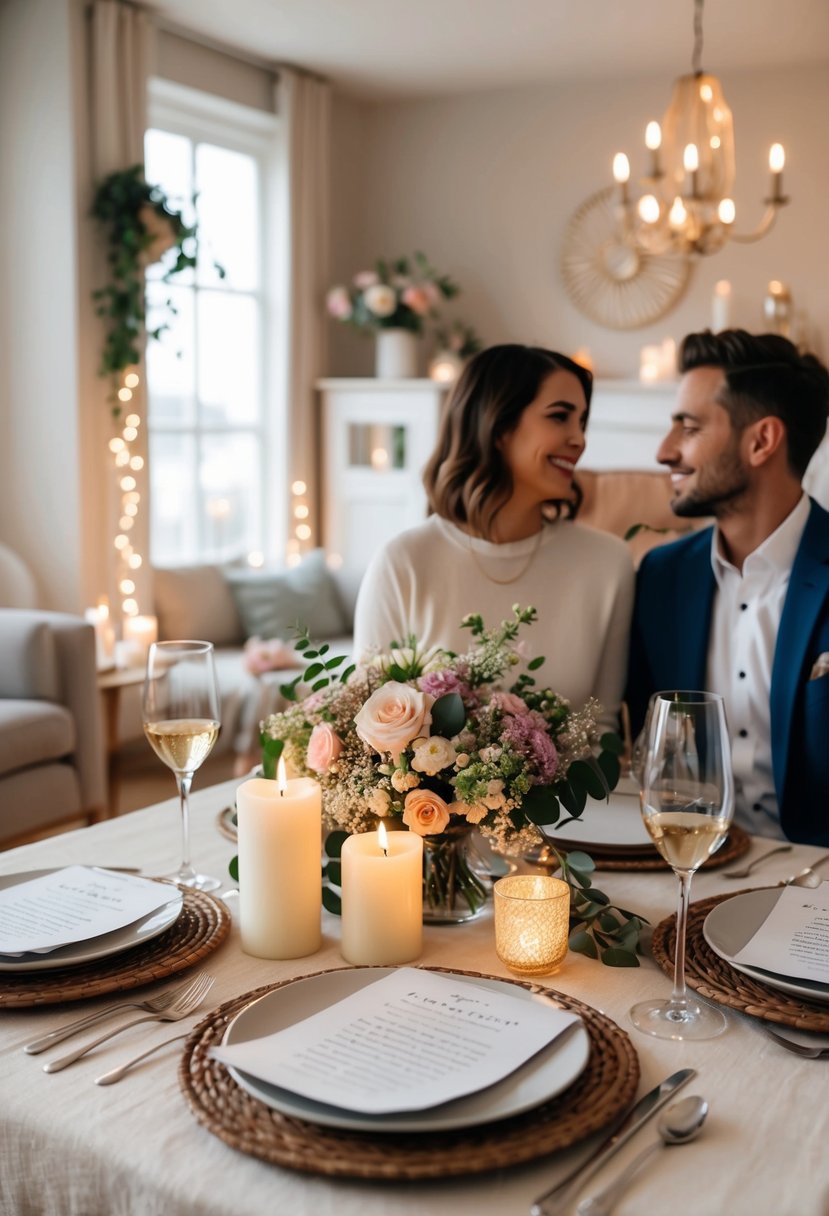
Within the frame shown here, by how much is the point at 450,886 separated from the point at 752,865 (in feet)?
1.26

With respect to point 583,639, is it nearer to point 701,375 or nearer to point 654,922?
point 701,375

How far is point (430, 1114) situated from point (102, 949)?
15.4 inches

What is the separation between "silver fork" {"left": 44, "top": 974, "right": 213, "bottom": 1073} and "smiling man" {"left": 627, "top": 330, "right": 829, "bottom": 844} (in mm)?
1122

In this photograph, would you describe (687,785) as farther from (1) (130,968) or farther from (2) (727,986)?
(1) (130,968)

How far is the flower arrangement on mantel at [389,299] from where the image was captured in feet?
18.0

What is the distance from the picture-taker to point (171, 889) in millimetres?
1190

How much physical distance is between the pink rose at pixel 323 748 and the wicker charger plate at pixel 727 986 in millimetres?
353

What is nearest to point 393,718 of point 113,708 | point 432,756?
point 432,756

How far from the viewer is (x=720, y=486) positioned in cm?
214

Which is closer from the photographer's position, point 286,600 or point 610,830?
point 610,830

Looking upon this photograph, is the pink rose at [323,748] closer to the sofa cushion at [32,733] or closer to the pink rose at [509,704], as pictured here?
the pink rose at [509,704]

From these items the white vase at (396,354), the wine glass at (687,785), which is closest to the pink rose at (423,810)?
the wine glass at (687,785)

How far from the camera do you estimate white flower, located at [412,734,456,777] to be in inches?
44.8

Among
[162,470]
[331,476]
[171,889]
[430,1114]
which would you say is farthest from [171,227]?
[430,1114]
